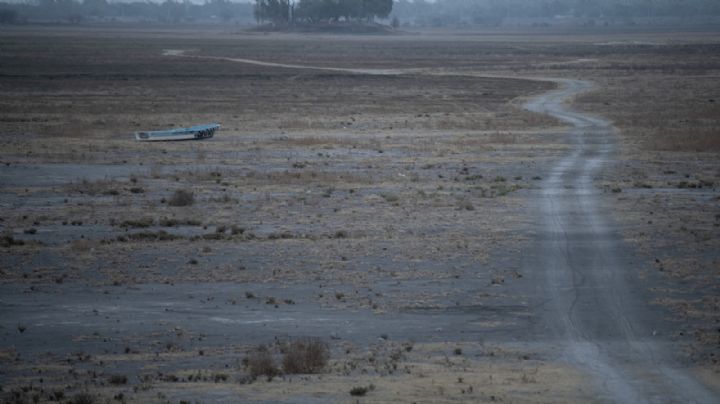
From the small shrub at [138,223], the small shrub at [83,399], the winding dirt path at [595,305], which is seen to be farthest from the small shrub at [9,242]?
the winding dirt path at [595,305]

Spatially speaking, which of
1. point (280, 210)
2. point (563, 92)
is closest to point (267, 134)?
point (280, 210)

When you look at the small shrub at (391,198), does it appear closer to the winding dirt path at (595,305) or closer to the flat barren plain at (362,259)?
the flat barren plain at (362,259)

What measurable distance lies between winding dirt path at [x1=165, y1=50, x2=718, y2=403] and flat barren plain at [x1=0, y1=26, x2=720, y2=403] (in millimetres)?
57

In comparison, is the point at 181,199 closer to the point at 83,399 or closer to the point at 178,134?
the point at 178,134

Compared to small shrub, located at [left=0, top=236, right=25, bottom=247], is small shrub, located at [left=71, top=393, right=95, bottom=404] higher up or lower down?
higher up

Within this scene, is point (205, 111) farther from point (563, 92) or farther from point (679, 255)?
point (679, 255)

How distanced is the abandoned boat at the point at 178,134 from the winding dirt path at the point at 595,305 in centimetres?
1665

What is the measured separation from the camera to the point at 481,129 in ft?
156

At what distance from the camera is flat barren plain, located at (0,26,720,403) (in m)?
13.4

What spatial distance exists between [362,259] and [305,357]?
291 inches

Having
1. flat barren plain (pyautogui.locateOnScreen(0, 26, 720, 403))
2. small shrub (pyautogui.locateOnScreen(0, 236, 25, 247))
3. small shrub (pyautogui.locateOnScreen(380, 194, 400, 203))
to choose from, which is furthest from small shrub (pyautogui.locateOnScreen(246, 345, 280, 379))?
small shrub (pyautogui.locateOnScreen(380, 194, 400, 203))

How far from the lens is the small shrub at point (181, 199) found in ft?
88.6

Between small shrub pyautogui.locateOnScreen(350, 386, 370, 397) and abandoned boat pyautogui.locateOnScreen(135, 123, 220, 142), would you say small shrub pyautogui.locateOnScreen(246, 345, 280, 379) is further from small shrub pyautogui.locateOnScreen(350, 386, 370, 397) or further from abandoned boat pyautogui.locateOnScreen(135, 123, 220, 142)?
abandoned boat pyautogui.locateOnScreen(135, 123, 220, 142)

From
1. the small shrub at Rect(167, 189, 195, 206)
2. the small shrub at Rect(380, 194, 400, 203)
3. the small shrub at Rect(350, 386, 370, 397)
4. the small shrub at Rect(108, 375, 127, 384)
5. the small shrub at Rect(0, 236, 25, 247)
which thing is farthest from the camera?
the small shrub at Rect(380, 194, 400, 203)
